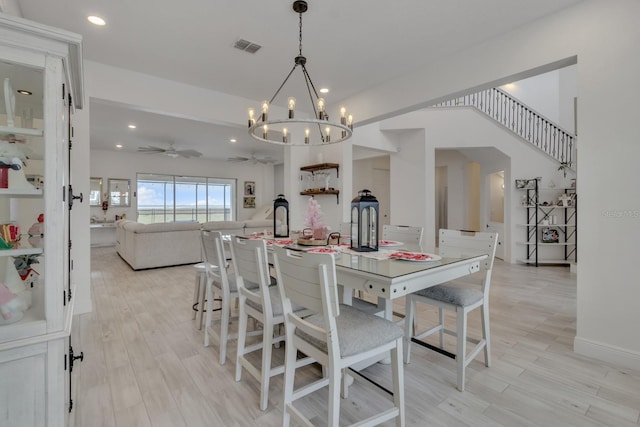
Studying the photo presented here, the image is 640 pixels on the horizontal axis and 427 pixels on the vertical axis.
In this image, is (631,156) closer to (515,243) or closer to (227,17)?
(227,17)

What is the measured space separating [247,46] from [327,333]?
295 cm

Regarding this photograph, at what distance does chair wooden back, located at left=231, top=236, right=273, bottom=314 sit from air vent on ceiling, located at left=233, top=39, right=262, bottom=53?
7.02 ft

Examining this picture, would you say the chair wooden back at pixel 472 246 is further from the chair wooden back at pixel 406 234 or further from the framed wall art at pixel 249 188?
the framed wall art at pixel 249 188

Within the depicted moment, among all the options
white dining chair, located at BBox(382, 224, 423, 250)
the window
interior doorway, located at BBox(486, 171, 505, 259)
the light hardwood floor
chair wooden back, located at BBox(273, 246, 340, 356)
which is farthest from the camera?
the window

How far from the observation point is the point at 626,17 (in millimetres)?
2209

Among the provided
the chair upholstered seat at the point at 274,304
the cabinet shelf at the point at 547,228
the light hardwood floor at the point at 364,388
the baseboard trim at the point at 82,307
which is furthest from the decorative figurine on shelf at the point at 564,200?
the baseboard trim at the point at 82,307

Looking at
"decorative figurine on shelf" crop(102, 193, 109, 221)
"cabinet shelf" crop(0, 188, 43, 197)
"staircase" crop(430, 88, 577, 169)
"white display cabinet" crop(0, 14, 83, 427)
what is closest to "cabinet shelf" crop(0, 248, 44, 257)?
"white display cabinet" crop(0, 14, 83, 427)

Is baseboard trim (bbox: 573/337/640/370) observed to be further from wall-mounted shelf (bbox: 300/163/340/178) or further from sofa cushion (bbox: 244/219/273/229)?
sofa cushion (bbox: 244/219/273/229)

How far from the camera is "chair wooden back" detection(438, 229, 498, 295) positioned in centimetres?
212

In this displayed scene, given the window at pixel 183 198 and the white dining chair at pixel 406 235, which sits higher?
the window at pixel 183 198

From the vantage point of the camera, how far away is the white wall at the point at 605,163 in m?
2.18

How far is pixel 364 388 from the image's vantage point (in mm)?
1931

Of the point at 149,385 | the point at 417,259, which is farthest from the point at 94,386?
the point at 417,259

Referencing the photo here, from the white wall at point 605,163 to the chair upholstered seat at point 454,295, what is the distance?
1055mm
